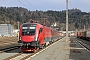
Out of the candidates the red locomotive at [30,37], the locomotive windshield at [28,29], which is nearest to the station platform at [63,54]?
the red locomotive at [30,37]

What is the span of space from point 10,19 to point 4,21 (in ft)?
24.7

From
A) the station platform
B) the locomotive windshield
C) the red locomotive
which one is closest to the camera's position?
the station platform

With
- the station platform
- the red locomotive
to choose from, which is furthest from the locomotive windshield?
the station platform

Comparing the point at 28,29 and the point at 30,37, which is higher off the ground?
the point at 28,29

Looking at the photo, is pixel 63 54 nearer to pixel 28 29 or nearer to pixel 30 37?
pixel 30 37

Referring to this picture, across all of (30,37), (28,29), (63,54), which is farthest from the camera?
(28,29)

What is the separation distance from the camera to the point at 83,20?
633 ft

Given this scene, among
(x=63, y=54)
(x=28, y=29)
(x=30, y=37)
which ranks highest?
(x=28, y=29)

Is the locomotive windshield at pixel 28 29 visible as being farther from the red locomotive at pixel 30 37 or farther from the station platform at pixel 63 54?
the station platform at pixel 63 54

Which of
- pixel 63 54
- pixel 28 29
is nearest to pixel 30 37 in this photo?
pixel 28 29

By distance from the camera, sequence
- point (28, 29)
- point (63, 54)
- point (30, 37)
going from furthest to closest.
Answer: point (28, 29) < point (30, 37) < point (63, 54)

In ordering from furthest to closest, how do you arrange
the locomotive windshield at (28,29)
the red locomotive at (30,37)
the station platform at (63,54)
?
1. the locomotive windshield at (28,29)
2. the red locomotive at (30,37)
3. the station platform at (63,54)

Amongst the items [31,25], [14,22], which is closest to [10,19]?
[14,22]

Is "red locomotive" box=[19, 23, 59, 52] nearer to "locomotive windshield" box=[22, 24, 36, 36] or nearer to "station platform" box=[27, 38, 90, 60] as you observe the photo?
"locomotive windshield" box=[22, 24, 36, 36]
